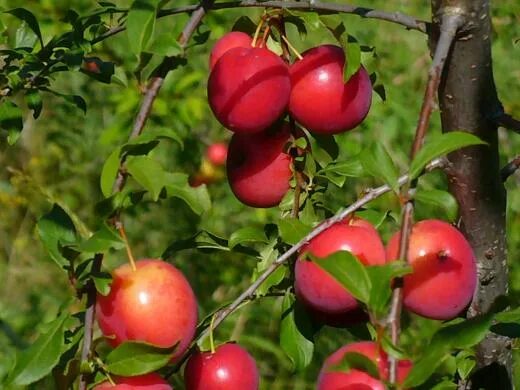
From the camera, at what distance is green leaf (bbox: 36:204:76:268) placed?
0.93 meters

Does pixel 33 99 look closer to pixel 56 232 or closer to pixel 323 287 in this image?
pixel 56 232

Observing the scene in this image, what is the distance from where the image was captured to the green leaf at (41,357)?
0.87 meters

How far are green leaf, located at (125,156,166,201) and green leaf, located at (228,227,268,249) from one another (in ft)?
0.81

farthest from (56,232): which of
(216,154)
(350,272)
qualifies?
(216,154)

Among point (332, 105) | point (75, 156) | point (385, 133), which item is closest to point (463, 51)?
point (332, 105)

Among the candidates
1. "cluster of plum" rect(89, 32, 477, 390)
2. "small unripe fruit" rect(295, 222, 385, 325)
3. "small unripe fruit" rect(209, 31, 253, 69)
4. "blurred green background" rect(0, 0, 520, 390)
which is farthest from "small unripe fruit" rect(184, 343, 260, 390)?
"blurred green background" rect(0, 0, 520, 390)

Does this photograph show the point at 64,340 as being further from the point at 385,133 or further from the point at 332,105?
the point at 385,133

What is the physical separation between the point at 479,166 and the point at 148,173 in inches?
15.0

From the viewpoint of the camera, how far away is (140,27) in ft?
3.01

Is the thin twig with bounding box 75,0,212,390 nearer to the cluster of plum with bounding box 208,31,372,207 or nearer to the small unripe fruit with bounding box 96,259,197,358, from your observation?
the small unripe fruit with bounding box 96,259,197,358

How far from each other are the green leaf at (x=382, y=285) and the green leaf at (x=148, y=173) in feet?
0.63

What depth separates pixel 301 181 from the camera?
1.13m

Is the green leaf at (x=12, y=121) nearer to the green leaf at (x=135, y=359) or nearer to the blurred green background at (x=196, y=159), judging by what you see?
the green leaf at (x=135, y=359)

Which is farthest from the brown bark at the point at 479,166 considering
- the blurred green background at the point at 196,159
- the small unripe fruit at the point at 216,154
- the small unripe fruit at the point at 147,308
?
the small unripe fruit at the point at 216,154
